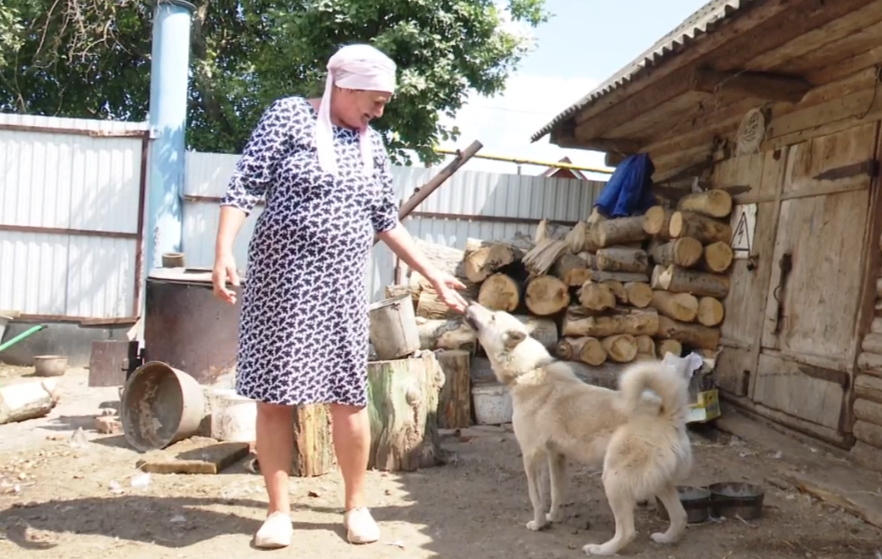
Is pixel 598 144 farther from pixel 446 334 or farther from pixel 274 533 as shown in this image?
pixel 274 533

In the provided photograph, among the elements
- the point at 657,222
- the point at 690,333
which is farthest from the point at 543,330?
the point at 657,222

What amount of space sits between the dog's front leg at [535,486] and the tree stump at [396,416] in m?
1.10

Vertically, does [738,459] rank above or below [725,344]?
below

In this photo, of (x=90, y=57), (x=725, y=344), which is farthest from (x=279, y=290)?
(x=90, y=57)

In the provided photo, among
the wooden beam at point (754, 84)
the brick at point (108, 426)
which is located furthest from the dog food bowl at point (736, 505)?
the brick at point (108, 426)

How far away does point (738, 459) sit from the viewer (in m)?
5.42

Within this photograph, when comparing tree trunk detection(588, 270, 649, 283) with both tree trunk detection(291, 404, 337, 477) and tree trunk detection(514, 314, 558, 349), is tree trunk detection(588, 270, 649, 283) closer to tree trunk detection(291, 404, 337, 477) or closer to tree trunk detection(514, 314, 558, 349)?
Result: tree trunk detection(514, 314, 558, 349)

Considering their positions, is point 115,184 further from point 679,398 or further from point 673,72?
point 679,398

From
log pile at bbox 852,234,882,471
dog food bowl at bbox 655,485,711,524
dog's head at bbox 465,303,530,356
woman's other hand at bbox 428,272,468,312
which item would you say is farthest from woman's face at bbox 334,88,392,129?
log pile at bbox 852,234,882,471

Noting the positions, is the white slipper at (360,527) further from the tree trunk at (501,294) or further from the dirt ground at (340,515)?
the tree trunk at (501,294)

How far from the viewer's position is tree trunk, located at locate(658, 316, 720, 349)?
21.9ft

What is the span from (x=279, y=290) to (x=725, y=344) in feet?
15.6

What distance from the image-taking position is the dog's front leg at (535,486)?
12.4ft

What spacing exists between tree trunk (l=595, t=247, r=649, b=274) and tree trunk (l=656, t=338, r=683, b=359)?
2.20 ft
